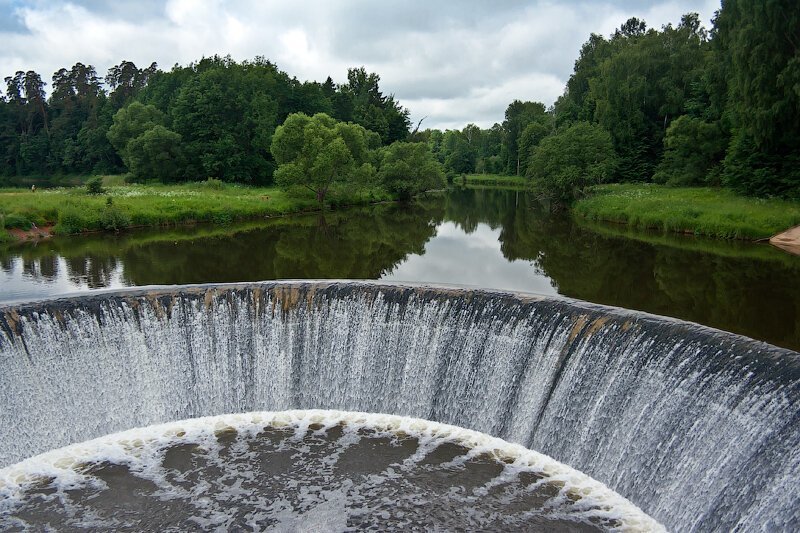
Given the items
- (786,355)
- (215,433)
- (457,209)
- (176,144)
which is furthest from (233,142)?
(786,355)

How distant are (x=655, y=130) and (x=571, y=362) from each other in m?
48.9

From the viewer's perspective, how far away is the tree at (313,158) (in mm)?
41719

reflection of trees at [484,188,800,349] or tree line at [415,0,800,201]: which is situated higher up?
tree line at [415,0,800,201]

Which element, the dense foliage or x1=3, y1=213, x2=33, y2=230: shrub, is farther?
the dense foliage

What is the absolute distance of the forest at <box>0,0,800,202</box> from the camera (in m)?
29.0

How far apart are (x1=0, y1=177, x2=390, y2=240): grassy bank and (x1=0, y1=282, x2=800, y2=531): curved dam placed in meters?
17.5

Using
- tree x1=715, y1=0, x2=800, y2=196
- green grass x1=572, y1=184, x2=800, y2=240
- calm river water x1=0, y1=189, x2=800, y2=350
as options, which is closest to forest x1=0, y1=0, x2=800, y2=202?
tree x1=715, y1=0, x2=800, y2=196

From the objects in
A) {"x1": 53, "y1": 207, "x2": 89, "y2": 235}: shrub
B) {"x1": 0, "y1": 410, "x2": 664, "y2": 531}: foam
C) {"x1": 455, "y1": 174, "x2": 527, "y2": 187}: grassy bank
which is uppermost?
{"x1": 455, "y1": 174, "x2": 527, "y2": 187}: grassy bank

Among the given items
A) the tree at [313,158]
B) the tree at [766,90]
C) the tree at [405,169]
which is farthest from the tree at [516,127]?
the tree at [766,90]

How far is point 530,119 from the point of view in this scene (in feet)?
293

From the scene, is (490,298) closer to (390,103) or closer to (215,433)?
(215,433)

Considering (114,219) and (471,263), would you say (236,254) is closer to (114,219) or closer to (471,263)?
(114,219)

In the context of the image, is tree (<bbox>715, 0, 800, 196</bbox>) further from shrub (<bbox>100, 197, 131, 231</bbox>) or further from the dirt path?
shrub (<bbox>100, 197, 131, 231</bbox>)

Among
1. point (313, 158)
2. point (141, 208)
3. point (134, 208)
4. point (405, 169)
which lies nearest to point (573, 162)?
point (405, 169)
